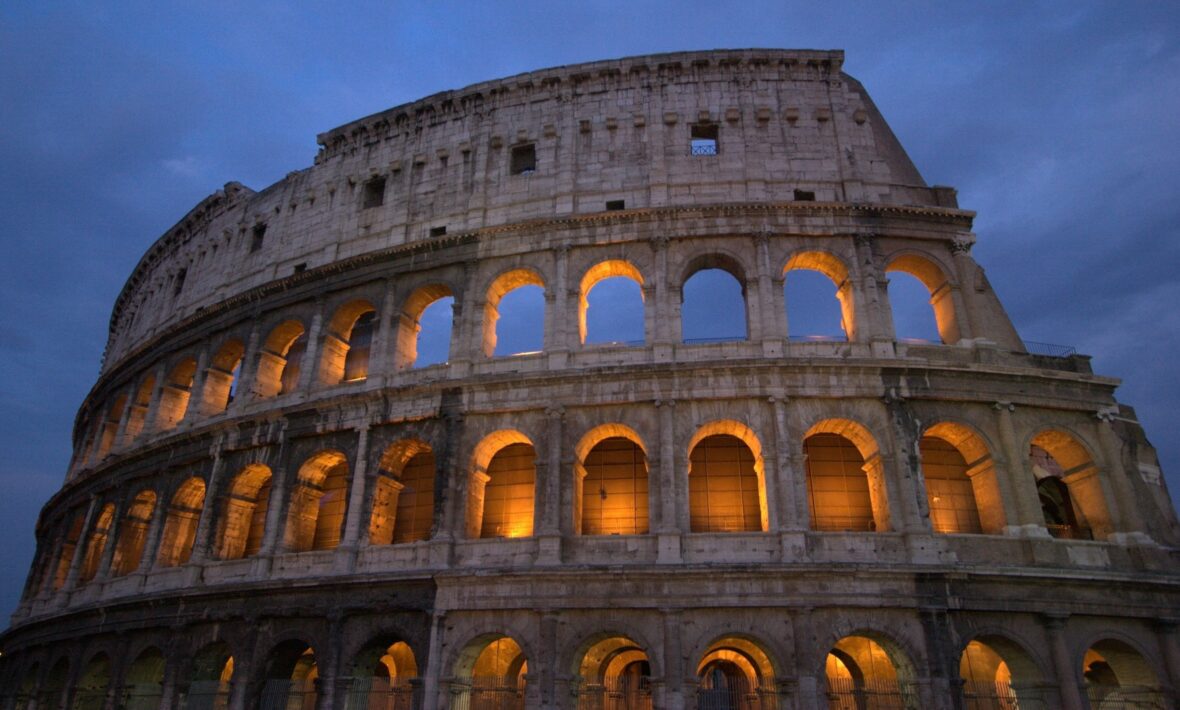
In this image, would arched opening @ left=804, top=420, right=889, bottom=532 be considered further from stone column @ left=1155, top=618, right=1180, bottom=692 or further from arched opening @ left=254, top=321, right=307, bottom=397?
arched opening @ left=254, top=321, right=307, bottom=397

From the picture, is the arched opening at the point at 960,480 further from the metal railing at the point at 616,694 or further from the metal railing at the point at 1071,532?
the metal railing at the point at 616,694

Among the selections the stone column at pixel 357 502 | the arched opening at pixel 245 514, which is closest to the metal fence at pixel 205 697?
the arched opening at pixel 245 514

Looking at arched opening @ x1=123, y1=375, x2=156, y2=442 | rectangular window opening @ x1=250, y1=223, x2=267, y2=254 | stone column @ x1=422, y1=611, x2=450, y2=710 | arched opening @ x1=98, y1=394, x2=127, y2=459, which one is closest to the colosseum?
stone column @ x1=422, y1=611, x2=450, y2=710

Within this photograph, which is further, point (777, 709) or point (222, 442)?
point (222, 442)

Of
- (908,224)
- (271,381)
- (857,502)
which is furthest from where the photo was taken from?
(271,381)

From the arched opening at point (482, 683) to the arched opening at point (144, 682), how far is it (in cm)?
897

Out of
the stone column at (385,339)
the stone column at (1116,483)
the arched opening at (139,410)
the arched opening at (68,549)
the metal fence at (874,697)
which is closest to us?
the metal fence at (874,697)

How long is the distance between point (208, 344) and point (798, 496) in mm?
18589

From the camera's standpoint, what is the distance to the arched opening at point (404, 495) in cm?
1838

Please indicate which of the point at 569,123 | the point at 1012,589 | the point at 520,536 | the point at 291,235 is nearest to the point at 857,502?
the point at 1012,589

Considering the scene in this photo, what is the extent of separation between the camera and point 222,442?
20.9 metres

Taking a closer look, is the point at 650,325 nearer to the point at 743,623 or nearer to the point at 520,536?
the point at 520,536

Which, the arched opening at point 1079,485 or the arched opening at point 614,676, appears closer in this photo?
the arched opening at point 614,676

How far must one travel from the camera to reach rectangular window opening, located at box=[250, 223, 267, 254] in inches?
994
